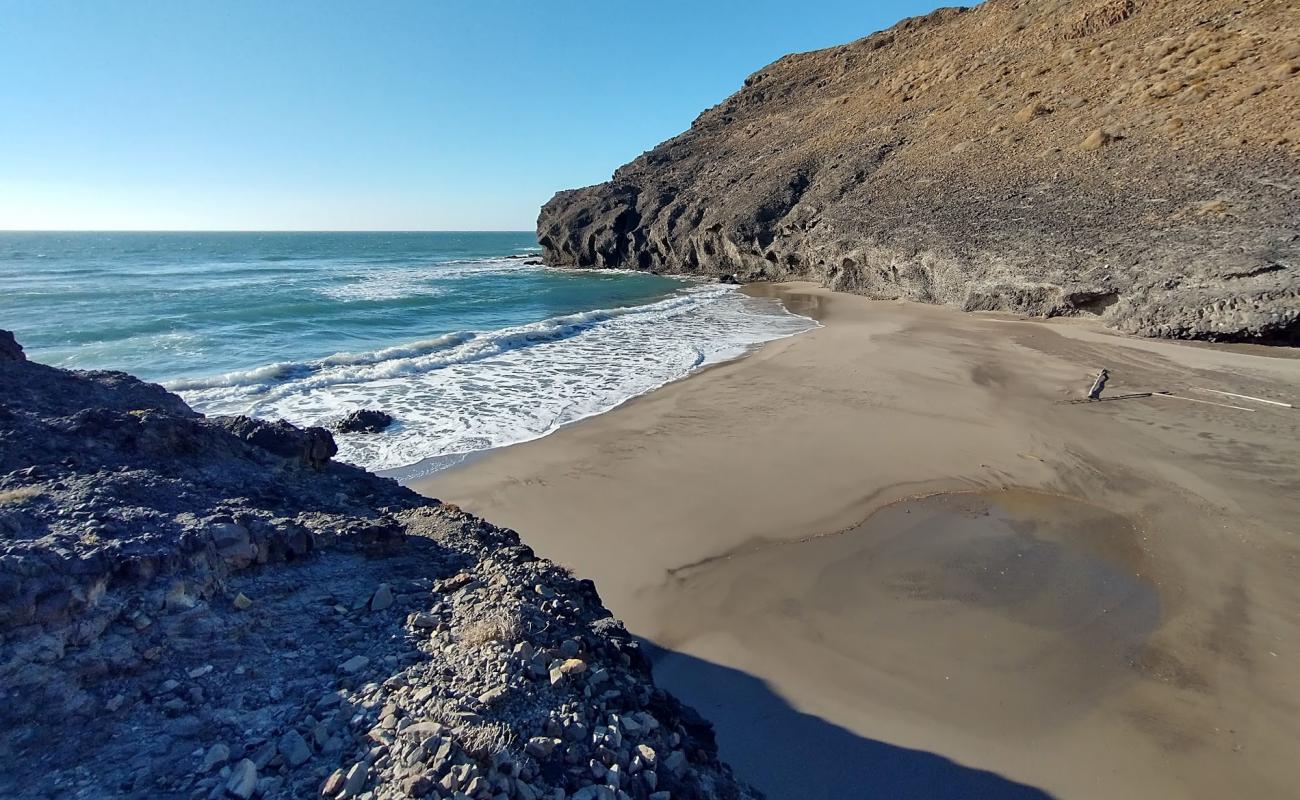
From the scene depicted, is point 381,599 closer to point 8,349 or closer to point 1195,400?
point 8,349

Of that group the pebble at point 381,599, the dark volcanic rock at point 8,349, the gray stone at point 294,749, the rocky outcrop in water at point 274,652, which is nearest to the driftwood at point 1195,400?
the rocky outcrop in water at point 274,652

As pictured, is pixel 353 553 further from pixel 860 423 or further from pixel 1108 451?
pixel 1108 451

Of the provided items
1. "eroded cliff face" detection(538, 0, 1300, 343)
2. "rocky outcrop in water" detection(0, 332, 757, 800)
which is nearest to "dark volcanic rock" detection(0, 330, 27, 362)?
"rocky outcrop in water" detection(0, 332, 757, 800)

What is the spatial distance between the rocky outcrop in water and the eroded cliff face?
1555cm

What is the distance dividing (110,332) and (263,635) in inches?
916

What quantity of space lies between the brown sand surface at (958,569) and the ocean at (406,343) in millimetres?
1780

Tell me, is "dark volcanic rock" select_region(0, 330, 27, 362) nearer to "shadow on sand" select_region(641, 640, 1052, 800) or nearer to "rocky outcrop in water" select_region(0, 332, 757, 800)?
"rocky outcrop in water" select_region(0, 332, 757, 800)

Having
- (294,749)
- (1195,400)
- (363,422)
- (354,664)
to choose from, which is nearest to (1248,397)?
(1195,400)

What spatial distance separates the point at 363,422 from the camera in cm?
985

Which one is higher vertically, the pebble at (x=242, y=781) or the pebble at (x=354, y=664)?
the pebble at (x=354, y=664)

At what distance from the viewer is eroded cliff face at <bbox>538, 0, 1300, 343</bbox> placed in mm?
13594

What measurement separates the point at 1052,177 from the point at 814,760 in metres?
20.7

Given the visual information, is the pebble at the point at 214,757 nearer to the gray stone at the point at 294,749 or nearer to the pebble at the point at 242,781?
the pebble at the point at 242,781

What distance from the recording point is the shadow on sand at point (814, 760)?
3.55 m
